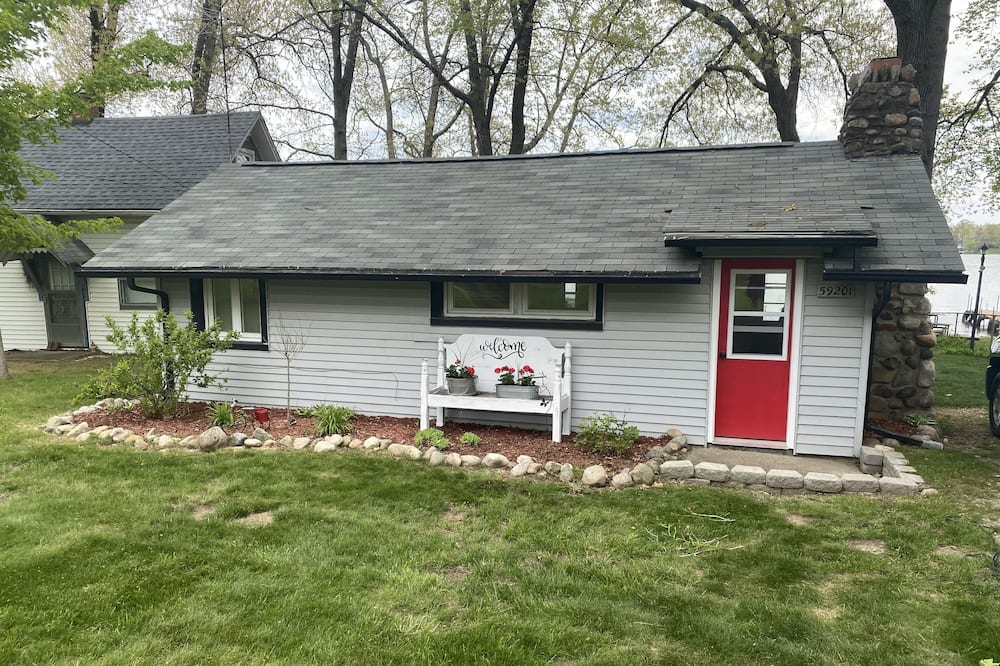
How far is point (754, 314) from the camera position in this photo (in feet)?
21.1

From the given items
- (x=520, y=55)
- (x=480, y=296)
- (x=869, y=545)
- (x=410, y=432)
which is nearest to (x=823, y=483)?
(x=869, y=545)

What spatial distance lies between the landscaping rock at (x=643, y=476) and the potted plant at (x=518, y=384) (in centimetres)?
161

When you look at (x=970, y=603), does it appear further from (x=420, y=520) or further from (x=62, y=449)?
(x=62, y=449)

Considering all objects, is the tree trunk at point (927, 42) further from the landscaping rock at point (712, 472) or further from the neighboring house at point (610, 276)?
the landscaping rock at point (712, 472)

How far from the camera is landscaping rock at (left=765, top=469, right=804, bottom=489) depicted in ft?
17.7

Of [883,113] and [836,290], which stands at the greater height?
[883,113]

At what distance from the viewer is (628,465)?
5.95m

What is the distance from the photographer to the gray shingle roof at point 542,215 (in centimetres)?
634

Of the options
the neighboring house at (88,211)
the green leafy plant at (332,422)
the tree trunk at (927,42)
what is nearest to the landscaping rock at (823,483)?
the green leafy plant at (332,422)

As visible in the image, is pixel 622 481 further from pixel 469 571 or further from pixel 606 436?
pixel 469 571

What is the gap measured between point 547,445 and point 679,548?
248 cm

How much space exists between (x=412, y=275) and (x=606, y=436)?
111 inches

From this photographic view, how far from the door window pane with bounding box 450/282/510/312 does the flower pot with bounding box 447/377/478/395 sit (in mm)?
962

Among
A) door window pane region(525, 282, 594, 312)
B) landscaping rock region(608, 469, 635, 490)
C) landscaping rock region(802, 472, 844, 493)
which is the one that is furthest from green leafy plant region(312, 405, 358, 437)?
landscaping rock region(802, 472, 844, 493)
